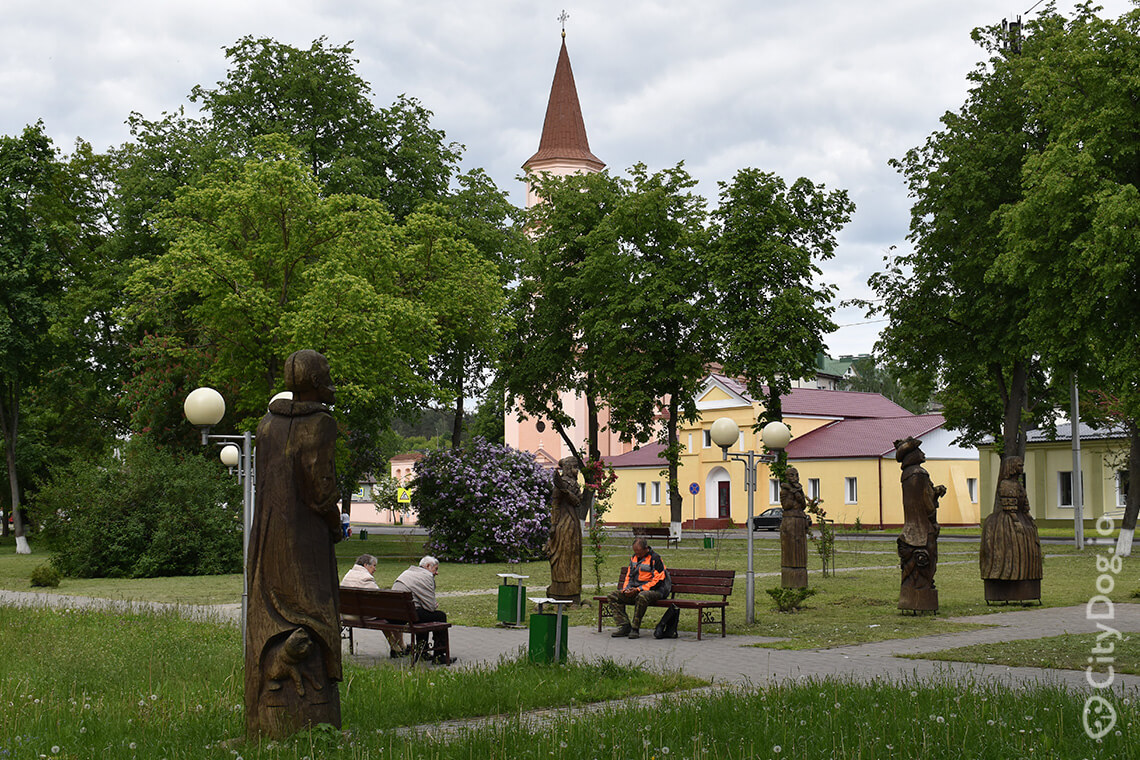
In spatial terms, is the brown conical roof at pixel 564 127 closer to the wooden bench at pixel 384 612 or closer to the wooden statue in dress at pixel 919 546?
the wooden statue in dress at pixel 919 546

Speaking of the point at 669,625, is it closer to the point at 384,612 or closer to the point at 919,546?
the point at 384,612

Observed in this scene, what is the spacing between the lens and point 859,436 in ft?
194

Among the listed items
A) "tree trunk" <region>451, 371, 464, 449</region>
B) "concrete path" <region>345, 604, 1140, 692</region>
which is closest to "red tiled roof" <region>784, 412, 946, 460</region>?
"tree trunk" <region>451, 371, 464, 449</region>

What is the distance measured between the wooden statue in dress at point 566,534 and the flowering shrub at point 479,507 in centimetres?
1361

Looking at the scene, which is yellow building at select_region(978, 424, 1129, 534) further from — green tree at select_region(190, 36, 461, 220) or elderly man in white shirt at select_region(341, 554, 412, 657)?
elderly man in white shirt at select_region(341, 554, 412, 657)

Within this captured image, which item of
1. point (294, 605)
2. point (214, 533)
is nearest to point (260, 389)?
point (214, 533)

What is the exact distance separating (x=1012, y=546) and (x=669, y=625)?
6.04 m

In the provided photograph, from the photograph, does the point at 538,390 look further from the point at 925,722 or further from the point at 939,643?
the point at 925,722

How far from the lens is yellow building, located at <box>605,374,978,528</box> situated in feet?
185

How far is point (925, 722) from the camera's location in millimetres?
7328

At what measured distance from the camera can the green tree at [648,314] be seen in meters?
35.3

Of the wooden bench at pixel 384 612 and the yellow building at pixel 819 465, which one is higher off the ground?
the yellow building at pixel 819 465

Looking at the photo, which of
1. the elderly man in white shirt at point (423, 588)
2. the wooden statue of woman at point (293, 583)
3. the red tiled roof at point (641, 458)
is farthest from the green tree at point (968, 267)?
the red tiled roof at point (641, 458)

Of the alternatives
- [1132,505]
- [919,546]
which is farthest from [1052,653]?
[1132,505]
